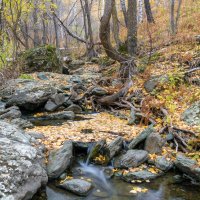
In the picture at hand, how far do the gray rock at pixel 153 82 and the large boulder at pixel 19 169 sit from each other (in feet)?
18.7

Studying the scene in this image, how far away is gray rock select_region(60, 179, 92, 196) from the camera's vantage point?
16.1ft

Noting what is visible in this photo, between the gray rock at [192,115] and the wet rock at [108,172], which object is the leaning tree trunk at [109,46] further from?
the wet rock at [108,172]

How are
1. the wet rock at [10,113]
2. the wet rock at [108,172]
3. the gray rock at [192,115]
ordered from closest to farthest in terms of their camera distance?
1. the wet rock at [108,172]
2. the gray rock at [192,115]
3. the wet rock at [10,113]

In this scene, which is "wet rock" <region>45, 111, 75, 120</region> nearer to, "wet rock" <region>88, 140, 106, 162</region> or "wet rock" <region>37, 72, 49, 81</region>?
"wet rock" <region>88, 140, 106, 162</region>

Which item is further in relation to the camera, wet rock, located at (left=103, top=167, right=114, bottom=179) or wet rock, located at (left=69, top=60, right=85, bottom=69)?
wet rock, located at (left=69, top=60, right=85, bottom=69)

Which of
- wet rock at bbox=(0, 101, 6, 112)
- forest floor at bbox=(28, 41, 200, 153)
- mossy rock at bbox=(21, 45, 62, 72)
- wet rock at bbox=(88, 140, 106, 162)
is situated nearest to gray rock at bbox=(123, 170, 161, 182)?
wet rock at bbox=(88, 140, 106, 162)

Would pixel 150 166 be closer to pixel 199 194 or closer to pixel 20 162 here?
pixel 199 194

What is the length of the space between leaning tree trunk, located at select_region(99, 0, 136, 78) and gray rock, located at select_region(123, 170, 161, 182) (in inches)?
234

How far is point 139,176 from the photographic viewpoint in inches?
212

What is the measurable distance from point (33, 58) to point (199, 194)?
12270mm

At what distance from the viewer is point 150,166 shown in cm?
578

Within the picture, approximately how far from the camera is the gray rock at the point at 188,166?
5242mm

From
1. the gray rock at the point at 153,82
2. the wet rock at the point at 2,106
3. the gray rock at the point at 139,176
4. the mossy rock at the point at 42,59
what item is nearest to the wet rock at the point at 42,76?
the mossy rock at the point at 42,59

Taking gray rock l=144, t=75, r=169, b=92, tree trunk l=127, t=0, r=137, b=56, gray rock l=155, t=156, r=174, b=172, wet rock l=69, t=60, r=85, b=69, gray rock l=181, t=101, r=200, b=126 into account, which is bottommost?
gray rock l=155, t=156, r=174, b=172
